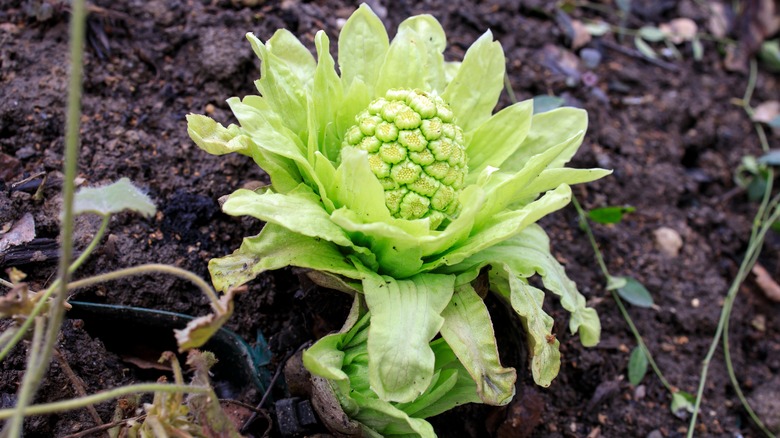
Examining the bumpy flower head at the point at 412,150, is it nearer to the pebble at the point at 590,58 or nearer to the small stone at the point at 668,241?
the small stone at the point at 668,241

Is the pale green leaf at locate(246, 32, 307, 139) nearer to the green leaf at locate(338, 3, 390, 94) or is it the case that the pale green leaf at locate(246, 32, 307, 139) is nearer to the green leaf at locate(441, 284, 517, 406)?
the green leaf at locate(338, 3, 390, 94)

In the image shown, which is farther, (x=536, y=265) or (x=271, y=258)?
(x=536, y=265)

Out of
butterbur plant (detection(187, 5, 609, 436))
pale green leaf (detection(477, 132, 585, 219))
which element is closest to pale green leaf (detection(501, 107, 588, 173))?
butterbur plant (detection(187, 5, 609, 436))

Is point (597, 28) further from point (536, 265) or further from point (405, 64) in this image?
point (536, 265)

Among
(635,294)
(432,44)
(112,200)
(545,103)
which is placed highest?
(112,200)

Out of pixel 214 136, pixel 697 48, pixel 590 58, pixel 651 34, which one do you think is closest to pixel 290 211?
pixel 214 136

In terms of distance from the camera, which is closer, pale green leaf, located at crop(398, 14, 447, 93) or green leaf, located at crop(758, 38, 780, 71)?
pale green leaf, located at crop(398, 14, 447, 93)

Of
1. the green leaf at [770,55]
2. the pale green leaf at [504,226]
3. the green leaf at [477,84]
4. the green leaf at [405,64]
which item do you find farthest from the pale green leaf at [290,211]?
the green leaf at [770,55]
